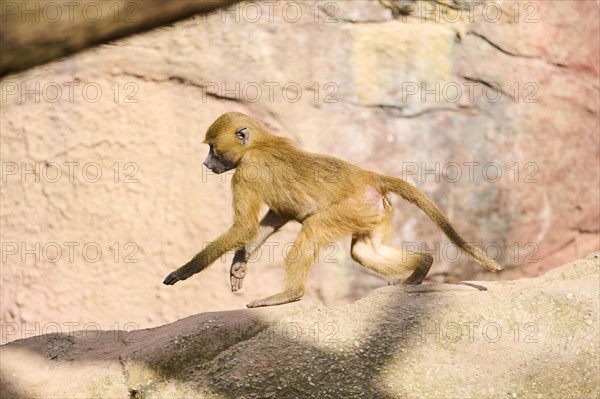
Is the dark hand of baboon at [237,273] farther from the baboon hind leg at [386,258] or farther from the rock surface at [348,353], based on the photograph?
the baboon hind leg at [386,258]

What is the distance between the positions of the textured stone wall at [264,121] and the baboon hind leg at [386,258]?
213 centimetres

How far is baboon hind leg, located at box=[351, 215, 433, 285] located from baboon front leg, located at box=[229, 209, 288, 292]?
1.78ft

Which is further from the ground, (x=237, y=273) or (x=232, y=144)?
(x=232, y=144)

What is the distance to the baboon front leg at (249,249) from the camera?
6.04 m

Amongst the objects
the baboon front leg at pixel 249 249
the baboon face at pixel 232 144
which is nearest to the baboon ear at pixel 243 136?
the baboon face at pixel 232 144

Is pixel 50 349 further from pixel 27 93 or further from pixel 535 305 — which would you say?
pixel 27 93

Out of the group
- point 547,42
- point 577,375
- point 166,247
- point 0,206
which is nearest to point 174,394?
point 577,375

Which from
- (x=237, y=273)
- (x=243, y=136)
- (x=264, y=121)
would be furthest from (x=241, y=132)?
(x=264, y=121)

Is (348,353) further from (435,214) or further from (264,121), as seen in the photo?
(264,121)

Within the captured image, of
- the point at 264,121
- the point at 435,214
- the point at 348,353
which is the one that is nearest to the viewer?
the point at 348,353

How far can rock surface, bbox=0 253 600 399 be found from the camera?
4.91 m

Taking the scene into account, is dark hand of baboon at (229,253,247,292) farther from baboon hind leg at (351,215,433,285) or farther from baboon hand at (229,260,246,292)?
baboon hind leg at (351,215,433,285)

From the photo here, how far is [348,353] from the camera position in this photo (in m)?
5.07

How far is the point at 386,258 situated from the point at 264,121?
2600mm
